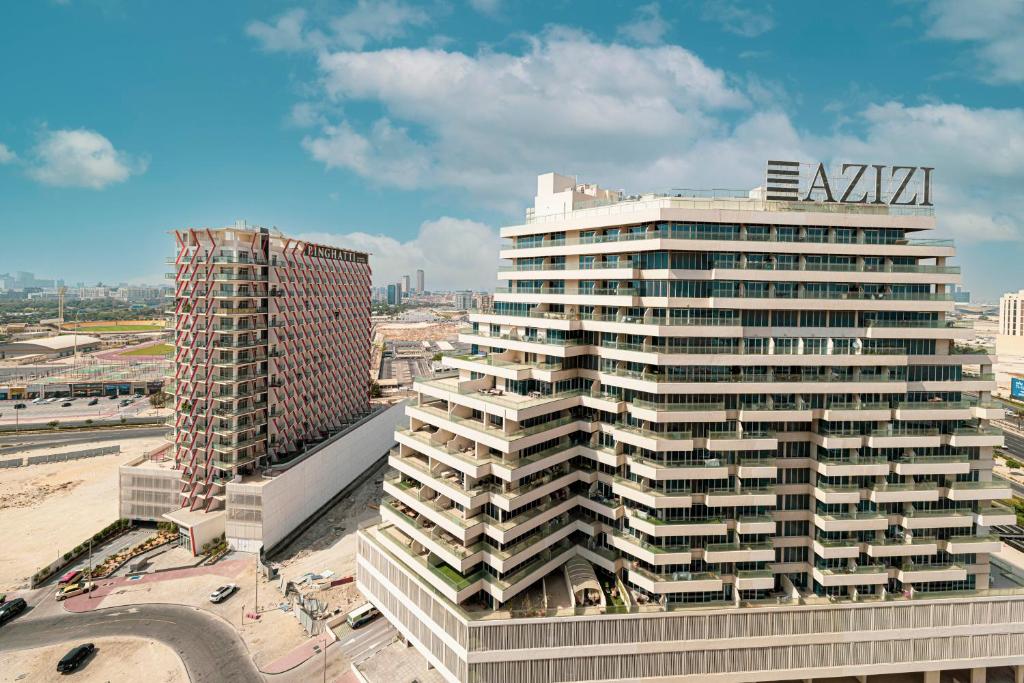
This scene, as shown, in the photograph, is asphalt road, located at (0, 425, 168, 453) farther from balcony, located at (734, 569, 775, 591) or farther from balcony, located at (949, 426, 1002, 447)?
balcony, located at (949, 426, 1002, 447)

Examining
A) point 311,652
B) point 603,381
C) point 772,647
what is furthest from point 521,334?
point 311,652

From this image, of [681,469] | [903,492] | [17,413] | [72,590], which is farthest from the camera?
[17,413]

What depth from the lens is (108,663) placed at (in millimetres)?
52938

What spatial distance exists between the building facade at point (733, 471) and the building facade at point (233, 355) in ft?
147

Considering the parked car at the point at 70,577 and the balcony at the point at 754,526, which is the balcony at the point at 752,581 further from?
the parked car at the point at 70,577

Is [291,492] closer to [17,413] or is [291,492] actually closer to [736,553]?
[736,553]

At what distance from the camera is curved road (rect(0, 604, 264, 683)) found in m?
52.1

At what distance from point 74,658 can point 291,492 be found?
1191 inches

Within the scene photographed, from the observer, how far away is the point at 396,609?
5212 cm

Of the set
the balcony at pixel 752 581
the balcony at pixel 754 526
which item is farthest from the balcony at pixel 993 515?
the balcony at pixel 752 581

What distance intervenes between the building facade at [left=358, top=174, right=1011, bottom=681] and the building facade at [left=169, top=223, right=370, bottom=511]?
44.7m

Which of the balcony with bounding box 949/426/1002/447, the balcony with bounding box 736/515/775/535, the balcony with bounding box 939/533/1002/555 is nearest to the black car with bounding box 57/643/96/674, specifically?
the balcony with bounding box 736/515/775/535

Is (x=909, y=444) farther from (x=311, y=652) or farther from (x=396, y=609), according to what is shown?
(x=311, y=652)

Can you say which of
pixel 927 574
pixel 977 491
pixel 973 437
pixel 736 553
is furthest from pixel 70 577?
pixel 973 437
